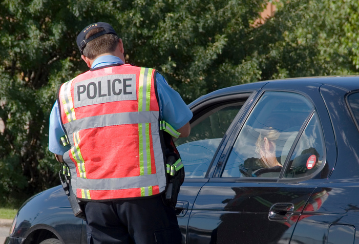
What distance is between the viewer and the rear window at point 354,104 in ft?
8.40

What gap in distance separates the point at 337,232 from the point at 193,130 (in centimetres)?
146

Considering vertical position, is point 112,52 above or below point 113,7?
below

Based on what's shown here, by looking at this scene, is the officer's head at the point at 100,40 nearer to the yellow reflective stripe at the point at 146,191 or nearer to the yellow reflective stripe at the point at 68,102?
the yellow reflective stripe at the point at 68,102

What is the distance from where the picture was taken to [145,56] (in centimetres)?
1205

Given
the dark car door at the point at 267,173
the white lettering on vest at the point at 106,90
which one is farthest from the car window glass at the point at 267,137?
the white lettering on vest at the point at 106,90

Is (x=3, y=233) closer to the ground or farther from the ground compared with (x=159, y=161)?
closer to the ground

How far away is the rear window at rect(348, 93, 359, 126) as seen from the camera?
2.56m

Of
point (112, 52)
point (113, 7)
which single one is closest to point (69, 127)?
point (112, 52)

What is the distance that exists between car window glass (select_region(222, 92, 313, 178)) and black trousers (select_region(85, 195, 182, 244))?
1.70 ft

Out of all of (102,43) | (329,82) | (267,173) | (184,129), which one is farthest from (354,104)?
(102,43)

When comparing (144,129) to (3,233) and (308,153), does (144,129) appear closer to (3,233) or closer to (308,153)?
(308,153)

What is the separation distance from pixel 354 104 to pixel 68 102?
1.39m

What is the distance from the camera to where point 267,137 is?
305 cm

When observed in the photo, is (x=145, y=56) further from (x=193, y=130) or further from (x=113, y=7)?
(x=193, y=130)
